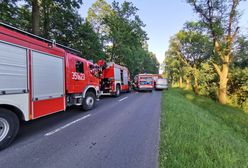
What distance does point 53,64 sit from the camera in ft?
18.3

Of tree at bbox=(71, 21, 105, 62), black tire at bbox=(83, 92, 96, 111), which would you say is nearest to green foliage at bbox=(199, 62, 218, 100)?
tree at bbox=(71, 21, 105, 62)

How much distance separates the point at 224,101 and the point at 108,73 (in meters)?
10.9

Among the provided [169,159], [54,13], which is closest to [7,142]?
[169,159]

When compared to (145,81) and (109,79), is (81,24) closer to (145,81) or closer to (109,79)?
(109,79)

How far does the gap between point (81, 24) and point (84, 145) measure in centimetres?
1420

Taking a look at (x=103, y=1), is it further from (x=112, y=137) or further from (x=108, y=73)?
(x=112, y=137)

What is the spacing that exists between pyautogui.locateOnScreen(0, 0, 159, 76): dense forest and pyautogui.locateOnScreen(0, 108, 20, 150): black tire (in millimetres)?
7313

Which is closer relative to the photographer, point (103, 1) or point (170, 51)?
point (103, 1)

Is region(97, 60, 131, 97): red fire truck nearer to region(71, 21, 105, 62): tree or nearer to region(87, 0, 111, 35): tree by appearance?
region(71, 21, 105, 62): tree

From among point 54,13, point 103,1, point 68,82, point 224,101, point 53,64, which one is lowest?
point 224,101

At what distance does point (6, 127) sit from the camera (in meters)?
3.82

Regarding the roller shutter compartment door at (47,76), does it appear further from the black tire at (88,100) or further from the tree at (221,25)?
the tree at (221,25)

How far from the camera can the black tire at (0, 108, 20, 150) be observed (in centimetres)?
373

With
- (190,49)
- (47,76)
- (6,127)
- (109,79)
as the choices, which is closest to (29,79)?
(47,76)
